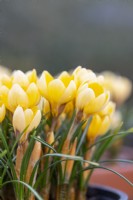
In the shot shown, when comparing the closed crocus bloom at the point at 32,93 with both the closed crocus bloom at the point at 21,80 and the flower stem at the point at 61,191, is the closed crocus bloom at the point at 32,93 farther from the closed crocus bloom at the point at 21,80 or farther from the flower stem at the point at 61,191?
the flower stem at the point at 61,191

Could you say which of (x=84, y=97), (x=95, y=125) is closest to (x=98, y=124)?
(x=95, y=125)

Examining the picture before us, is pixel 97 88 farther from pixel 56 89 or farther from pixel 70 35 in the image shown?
pixel 70 35

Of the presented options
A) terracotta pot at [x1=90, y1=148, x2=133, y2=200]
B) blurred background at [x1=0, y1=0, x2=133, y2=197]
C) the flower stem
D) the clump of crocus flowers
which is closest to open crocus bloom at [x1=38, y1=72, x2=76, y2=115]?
the clump of crocus flowers

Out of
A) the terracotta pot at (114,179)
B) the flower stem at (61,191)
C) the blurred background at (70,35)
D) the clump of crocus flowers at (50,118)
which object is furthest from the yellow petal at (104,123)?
the blurred background at (70,35)

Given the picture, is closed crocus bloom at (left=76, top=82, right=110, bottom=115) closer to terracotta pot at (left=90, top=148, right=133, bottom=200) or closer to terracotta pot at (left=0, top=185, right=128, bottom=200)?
terracotta pot at (left=0, top=185, right=128, bottom=200)

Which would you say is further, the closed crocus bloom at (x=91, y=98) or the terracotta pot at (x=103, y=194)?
the terracotta pot at (x=103, y=194)

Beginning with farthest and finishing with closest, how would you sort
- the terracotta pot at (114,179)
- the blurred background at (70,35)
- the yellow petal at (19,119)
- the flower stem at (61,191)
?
the blurred background at (70,35) < the terracotta pot at (114,179) < the flower stem at (61,191) < the yellow petal at (19,119)

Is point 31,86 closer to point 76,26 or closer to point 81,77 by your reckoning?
point 81,77

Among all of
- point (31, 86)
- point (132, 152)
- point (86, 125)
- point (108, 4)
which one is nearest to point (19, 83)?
point (31, 86)
